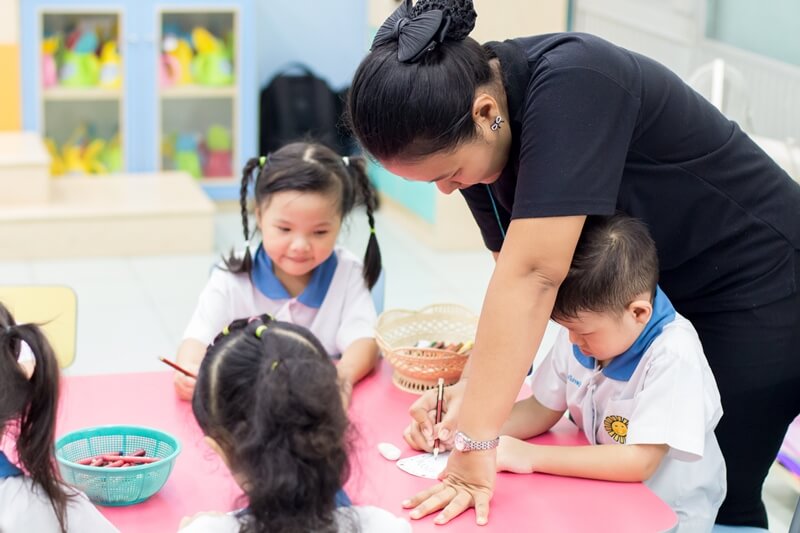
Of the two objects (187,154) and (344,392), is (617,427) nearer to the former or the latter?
(344,392)

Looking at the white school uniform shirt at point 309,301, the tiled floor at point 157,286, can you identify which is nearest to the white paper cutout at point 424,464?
the white school uniform shirt at point 309,301

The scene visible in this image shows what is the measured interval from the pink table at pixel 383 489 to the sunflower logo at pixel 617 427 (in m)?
0.08

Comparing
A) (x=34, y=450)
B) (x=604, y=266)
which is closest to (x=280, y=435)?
(x=34, y=450)

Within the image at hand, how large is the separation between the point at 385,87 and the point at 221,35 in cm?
375

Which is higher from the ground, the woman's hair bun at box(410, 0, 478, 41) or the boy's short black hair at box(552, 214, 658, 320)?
the woman's hair bun at box(410, 0, 478, 41)

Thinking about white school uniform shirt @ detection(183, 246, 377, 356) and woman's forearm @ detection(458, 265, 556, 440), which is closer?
woman's forearm @ detection(458, 265, 556, 440)

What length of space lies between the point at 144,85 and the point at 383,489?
143 inches

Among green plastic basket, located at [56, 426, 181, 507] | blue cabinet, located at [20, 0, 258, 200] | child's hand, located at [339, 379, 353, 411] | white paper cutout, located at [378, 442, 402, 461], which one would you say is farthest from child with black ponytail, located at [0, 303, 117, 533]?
blue cabinet, located at [20, 0, 258, 200]

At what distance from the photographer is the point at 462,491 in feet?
4.75

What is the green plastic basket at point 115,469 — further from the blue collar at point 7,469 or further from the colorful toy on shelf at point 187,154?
the colorful toy on shelf at point 187,154

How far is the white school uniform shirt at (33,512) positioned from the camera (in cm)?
123

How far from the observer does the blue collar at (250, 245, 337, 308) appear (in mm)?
2066

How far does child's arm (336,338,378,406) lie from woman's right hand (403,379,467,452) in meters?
0.22

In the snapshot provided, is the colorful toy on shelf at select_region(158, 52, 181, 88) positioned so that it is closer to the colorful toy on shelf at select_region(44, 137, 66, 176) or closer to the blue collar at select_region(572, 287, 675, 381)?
the colorful toy on shelf at select_region(44, 137, 66, 176)
